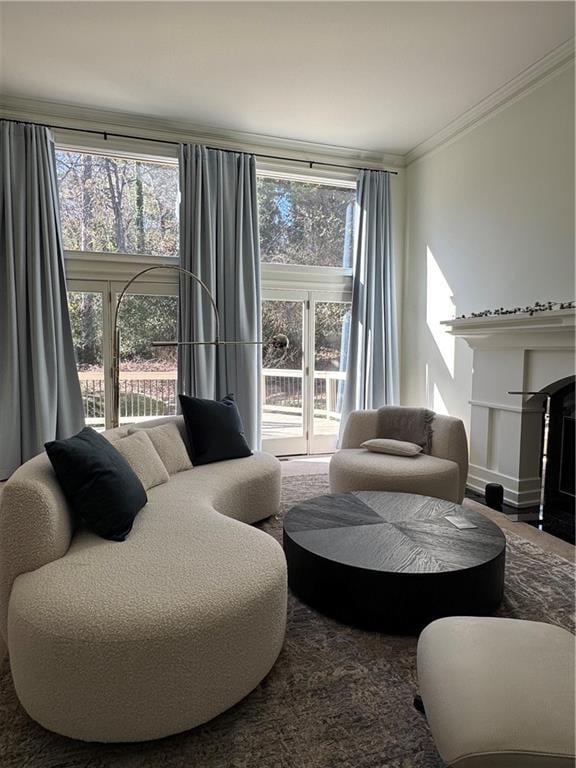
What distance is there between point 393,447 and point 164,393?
2420mm

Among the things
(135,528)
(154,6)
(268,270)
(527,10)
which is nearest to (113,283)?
(268,270)

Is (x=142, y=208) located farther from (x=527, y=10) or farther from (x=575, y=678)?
(x=575, y=678)

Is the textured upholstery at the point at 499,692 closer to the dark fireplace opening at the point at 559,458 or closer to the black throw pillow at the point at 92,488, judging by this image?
the black throw pillow at the point at 92,488

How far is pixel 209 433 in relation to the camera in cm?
336

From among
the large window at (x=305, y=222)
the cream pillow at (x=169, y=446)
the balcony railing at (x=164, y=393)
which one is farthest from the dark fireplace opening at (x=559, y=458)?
the large window at (x=305, y=222)

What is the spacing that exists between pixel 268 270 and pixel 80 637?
428cm

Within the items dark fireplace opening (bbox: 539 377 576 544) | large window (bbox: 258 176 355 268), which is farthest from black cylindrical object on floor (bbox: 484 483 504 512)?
large window (bbox: 258 176 355 268)

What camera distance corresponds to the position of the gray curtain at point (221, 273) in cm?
467

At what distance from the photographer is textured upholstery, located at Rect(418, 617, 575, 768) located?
42.5 inches

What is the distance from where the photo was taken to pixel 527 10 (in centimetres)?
299

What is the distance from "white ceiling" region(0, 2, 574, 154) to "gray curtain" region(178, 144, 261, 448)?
18.6 inches

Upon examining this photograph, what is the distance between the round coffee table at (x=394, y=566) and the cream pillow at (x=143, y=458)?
2.54ft

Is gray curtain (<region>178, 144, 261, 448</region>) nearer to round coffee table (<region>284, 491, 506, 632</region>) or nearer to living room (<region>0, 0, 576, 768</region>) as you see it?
living room (<region>0, 0, 576, 768</region>)

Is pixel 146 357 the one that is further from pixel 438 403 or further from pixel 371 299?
pixel 438 403
